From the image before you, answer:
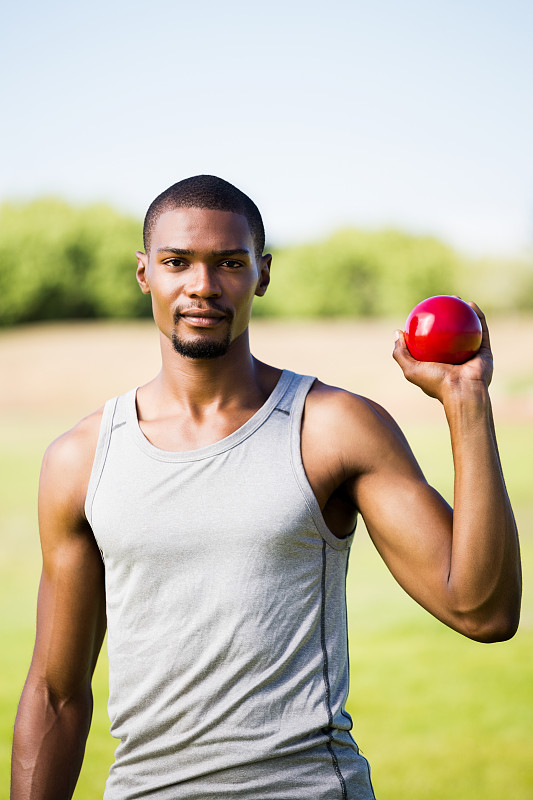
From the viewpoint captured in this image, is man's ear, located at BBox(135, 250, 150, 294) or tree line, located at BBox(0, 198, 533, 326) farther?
tree line, located at BBox(0, 198, 533, 326)

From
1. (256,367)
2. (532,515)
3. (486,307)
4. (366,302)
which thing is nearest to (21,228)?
(366,302)

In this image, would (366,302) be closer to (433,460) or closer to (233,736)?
(433,460)

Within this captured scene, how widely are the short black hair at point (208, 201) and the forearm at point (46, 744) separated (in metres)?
1.14


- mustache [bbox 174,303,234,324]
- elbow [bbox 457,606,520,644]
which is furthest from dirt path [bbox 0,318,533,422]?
elbow [bbox 457,606,520,644]

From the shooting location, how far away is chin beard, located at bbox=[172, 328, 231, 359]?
2.12 meters

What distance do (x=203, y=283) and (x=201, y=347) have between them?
0.51 ft

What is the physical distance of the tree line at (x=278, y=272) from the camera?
26.1 metres

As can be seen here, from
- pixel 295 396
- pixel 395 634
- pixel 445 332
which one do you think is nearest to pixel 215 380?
pixel 295 396

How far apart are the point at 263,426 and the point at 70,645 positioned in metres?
0.73

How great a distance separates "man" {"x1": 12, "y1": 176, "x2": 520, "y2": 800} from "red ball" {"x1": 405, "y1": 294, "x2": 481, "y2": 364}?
1.1 inches

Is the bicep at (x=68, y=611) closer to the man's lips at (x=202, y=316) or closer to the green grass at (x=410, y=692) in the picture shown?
the man's lips at (x=202, y=316)

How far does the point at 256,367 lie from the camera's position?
2.24 m

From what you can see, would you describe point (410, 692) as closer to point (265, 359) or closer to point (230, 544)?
point (230, 544)

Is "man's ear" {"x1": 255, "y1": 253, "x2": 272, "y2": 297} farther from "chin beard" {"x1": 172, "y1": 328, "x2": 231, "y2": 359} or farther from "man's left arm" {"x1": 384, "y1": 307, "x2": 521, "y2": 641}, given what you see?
"man's left arm" {"x1": 384, "y1": 307, "x2": 521, "y2": 641}
